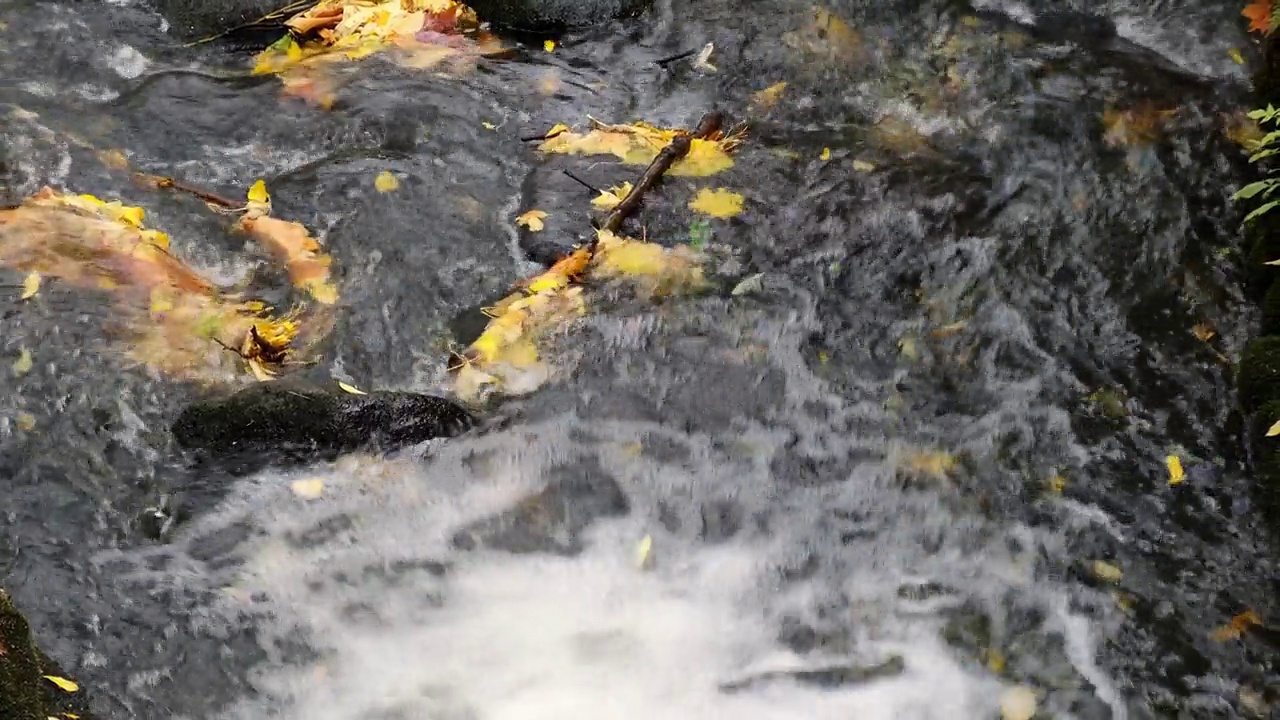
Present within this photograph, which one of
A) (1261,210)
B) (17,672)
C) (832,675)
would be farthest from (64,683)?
(1261,210)

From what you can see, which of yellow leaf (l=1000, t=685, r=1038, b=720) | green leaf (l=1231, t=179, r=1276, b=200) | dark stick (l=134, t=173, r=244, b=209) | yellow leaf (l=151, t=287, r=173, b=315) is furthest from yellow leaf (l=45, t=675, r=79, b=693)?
green leaf (l=1231, t=179, r=1276, b=200)

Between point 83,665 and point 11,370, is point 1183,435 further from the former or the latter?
point 11,370

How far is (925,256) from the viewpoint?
4992mm

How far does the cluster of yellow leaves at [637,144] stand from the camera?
18.4 feet

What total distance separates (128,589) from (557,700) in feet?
5.74

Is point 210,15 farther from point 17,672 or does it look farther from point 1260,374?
point 1260,374

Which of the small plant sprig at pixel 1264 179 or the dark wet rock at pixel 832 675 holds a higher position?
the small plant sprig at pixel 1264 179

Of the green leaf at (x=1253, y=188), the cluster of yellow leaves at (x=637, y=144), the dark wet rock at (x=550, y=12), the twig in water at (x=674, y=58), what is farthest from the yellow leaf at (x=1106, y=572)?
the dark wet rock at (x=550, y=12)

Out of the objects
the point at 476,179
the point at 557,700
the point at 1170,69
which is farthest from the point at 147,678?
the point at 1170,69

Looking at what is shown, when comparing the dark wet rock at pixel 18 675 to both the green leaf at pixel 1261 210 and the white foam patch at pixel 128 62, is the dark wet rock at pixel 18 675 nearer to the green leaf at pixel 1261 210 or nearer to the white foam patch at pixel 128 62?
the white foam patch at pixel 128 62

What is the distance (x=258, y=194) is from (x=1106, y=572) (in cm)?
476

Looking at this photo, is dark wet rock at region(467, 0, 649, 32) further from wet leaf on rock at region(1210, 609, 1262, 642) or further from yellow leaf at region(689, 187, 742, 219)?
wet leaf on rock at region(1210, 609, 1262, 642)

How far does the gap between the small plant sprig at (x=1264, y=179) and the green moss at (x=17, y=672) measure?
5.59 m

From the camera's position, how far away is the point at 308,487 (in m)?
4.02
